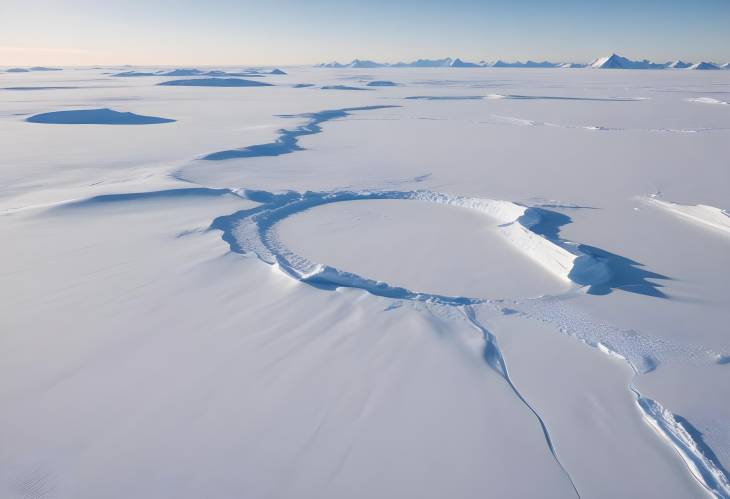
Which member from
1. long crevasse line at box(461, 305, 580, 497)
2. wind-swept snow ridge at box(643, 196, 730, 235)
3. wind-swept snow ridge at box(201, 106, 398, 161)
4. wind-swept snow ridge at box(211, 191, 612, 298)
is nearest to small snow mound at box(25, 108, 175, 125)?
wind-swept snow ridge at box(201, 106, 398, 161)

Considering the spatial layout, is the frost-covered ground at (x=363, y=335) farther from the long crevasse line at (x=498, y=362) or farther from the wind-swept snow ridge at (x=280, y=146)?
the wind-swept snow ridge at (x=280, y=146)

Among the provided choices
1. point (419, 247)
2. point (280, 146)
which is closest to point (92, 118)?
point (280, 146)

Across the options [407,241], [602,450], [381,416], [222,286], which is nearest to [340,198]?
[407,241]

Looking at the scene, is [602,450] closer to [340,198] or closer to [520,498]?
[520,498]

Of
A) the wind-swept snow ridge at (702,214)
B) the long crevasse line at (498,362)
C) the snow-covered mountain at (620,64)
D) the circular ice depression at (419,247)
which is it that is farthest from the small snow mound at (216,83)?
the snow-covered mountain at (620,64)

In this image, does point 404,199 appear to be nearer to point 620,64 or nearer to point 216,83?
point 216,83

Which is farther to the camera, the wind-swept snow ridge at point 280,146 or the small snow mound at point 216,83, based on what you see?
the small snow mound at point 216,83
